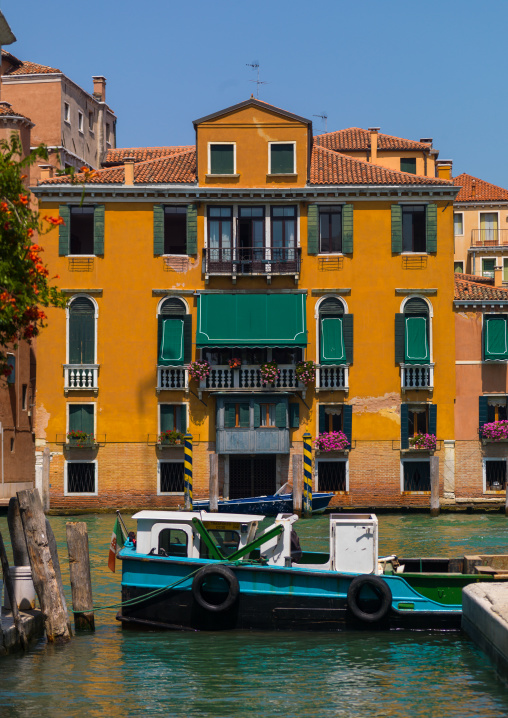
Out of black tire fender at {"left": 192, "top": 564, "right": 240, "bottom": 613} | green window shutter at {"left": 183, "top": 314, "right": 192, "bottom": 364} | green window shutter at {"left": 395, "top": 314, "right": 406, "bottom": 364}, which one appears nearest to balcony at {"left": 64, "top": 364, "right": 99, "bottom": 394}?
green window shutter at {"left": 183, "top": 314, "right": 192, "bottom": 364}

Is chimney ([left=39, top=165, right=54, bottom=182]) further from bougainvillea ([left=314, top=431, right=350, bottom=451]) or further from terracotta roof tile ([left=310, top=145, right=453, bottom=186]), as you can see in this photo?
bougainvillea ([left=314, top=431, right=350, bottom=451])

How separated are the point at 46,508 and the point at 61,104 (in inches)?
770

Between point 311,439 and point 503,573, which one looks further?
point 311,439

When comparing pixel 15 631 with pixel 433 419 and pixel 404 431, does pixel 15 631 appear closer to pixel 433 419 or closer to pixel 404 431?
pixel 404 431

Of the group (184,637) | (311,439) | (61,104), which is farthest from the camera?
(61,104)

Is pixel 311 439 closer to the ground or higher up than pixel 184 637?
higher up

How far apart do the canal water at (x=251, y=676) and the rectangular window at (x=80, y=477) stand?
18.7m

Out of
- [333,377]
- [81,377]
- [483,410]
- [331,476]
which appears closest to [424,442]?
[483,410]

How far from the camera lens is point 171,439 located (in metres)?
37.0

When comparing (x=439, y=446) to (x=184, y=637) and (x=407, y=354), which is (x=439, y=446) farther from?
(x=184, y=637)

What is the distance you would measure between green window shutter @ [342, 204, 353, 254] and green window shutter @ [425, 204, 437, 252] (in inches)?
96.2

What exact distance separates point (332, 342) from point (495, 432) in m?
6.10

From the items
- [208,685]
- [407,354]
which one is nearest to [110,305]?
[407,354]

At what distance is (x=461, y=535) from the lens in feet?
98.1
